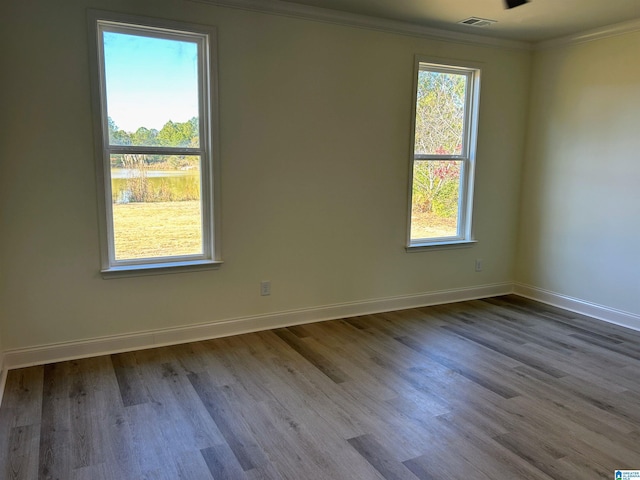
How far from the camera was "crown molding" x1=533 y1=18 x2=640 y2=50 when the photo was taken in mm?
3990

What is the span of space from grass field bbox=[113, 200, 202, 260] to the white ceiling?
1.84 meters

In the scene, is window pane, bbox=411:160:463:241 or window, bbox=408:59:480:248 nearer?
window, bbox=408:59:480:248

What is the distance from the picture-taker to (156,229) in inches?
142

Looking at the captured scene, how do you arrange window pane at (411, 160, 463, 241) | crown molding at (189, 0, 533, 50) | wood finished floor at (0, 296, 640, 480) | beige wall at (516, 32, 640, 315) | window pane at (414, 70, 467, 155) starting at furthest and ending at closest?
window pane at (411, 160, 463, 241) → window pane at (414, 70, 467, 155) → beige wall at (516, 32, 640, 315) → crown molding at (189, 0, 533, 50) → wood finished floor at (0, 296, 640, 480)

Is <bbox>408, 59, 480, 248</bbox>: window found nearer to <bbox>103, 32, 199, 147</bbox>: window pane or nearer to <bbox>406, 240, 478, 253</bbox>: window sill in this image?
<bbox>406, 240, 478, 253</bbox>: window sill

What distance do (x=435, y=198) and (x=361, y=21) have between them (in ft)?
5.86

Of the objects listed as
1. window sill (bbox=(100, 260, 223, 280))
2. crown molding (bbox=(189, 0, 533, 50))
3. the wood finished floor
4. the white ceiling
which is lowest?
the wood finished floor

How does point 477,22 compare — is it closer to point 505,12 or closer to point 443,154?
point 505,12

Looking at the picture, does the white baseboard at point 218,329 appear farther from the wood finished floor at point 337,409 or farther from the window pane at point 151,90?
the window pane at point 151,90

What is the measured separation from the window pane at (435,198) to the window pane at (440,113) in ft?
0.49

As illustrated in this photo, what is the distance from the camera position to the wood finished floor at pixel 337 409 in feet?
7.30

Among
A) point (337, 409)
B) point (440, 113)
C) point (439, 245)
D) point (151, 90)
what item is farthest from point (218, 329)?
point (440, 113)

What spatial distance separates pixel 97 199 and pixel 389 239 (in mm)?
2508

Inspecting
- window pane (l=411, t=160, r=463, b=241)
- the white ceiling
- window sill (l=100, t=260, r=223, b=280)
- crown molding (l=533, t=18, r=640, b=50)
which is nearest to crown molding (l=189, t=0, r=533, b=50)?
the white ceiling
